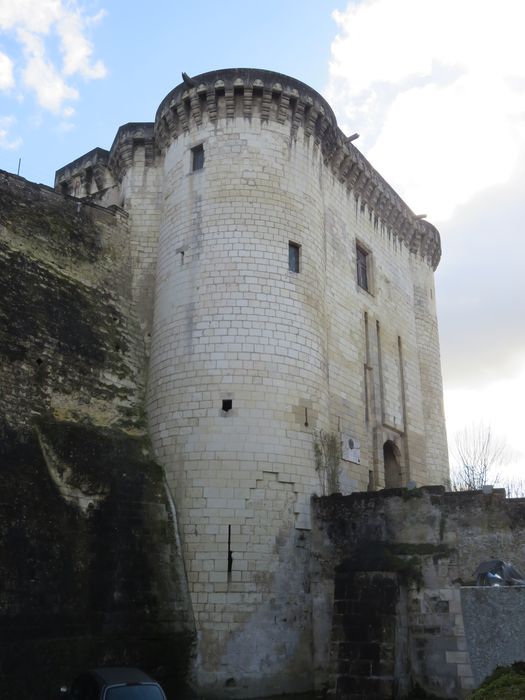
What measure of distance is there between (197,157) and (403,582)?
34.3 feet

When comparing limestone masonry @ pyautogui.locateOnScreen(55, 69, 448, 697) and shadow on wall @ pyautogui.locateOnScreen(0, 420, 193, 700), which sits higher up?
limestone masonry @ pyautogui.locateOnScreen(55, 69, 448, 697)

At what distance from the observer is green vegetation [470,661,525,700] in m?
6.02

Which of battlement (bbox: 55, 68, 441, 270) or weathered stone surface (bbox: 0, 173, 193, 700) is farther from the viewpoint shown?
battlement (bbox: 55, 68, 441, 270)

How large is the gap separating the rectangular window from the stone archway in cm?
466

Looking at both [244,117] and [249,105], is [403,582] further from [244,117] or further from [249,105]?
[249,105]

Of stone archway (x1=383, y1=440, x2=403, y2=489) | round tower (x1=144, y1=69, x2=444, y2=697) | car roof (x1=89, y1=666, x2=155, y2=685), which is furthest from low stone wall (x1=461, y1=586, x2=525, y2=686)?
stone archway (x1=383, y1=440, x2=403, y2=489)

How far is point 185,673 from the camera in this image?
11.4m

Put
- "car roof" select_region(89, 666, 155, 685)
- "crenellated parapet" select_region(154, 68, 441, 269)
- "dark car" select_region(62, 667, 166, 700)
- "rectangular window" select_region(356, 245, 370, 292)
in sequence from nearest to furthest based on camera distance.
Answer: "dark car" select_region(62, 667, 166, 700)
"car roof" select_region(89, 666, 155, 685)
"crenellated parapet" select_region(154, 68, 441, 269)
"rectangular window" select_region(356, 245, 370, 292)

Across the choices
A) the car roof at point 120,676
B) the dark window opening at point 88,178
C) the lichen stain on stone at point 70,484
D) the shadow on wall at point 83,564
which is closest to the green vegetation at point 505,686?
the car roof at point 120,676

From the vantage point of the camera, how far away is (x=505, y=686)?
249 inches

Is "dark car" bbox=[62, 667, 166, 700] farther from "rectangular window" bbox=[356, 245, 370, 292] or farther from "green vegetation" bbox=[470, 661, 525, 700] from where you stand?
"rectangular window" bbox=[356, 245, 370, 292]

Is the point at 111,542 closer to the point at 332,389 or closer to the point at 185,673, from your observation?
the point at 185,673

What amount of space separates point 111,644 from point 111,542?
163 centimetres

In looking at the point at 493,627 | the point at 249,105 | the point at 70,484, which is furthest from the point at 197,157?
the point at 493,627
